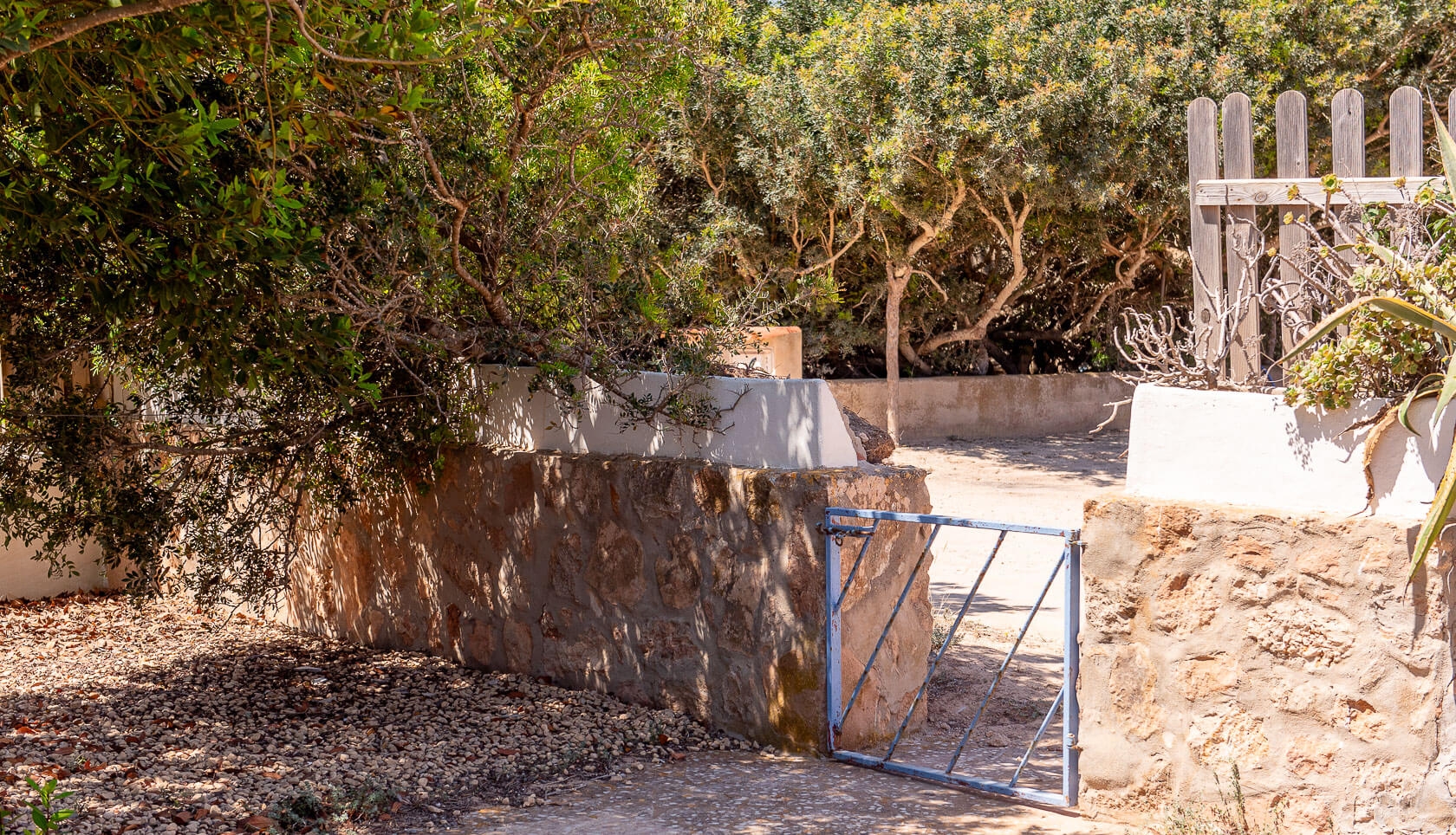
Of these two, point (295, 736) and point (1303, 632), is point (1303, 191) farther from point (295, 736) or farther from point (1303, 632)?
point (295, 736)

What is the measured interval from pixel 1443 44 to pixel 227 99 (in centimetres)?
1369

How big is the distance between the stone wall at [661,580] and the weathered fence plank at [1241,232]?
Result: 1.52 metres

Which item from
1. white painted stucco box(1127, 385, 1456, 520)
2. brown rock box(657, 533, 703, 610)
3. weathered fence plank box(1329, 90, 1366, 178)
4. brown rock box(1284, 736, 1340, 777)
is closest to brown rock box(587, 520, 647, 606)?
brown rock box(657, 533, 703, 610)

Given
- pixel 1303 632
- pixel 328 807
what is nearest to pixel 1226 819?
pixel 1303 632

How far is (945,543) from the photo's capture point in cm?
977

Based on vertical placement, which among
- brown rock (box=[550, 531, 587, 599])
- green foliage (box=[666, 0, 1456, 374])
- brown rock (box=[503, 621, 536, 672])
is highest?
green foliage (box=[666, 0, 1456, 374])

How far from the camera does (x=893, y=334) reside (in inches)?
605

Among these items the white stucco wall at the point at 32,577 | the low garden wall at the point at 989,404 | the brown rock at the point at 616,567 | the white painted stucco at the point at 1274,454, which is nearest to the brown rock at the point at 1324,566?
the white painted stucco at the point at 1274,454

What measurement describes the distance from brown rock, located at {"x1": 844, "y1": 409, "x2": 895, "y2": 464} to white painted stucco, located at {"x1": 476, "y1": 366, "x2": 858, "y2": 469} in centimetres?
68

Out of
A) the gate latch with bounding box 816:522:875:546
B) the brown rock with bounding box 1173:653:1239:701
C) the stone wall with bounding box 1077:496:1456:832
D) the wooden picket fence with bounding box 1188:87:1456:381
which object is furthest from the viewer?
the gate latch with bounding box 816:522:875:546

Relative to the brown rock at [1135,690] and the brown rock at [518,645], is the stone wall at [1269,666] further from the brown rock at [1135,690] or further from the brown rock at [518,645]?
the brown rock at [518,645]

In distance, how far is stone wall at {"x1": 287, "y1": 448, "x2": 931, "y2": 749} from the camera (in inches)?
194

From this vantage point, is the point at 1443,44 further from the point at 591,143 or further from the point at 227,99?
the point at 227,99

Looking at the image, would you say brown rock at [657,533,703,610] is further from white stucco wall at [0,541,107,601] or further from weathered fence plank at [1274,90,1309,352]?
white stucco wall at [0,541,107,601]
